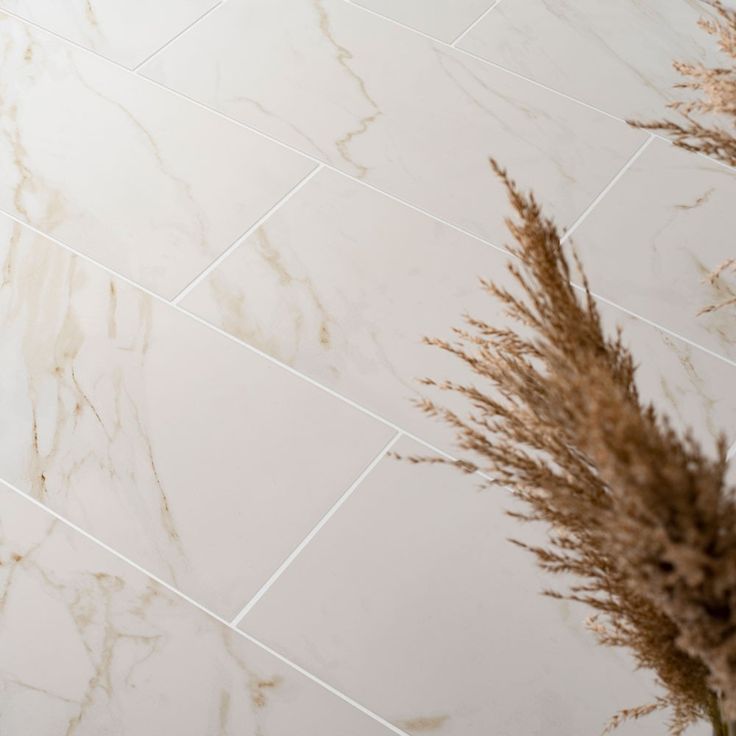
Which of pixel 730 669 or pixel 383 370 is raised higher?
pixel 730 669

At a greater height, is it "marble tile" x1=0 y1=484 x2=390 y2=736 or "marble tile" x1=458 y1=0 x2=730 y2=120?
"marble tile" x1=458 y1=0 x2=730 y2=120

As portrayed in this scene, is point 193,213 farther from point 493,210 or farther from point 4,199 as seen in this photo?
point 493,210

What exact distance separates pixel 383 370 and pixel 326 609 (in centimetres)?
47

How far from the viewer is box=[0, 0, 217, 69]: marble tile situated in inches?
101

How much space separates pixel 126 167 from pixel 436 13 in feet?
2.86

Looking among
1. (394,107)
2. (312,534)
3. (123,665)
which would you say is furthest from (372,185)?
(123,665)

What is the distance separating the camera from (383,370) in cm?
Result: 196

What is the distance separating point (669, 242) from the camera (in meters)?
2.17

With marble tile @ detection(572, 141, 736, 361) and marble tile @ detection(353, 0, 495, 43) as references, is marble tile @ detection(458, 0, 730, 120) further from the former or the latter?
marble tile @ detection(572, 141, 736, 361)

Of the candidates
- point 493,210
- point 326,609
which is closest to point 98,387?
point 326,609

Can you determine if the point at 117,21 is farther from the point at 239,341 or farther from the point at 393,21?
the point at 239,341

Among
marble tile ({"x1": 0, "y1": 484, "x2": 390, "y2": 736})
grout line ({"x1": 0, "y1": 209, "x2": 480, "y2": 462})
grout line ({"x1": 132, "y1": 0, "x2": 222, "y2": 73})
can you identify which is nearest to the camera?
marble tile ({"x1": 0, "y1": 484, "x2": 390, "y2": 736})

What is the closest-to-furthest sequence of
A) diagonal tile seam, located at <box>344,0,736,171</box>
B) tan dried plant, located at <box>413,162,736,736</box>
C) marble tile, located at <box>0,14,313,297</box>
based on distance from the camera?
1. tan dried plant, located at <box>413,162,736,736</box>
2. marble tile, located at <box>0,14,313,297</box>
3. diagonal tile seam, located at <box>344,0,736,171</box>

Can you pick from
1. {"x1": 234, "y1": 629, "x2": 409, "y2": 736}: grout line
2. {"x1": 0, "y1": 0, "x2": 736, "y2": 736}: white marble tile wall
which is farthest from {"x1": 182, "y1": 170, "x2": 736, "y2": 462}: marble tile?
{"x1": 234, "y1": 629, "x2": 409, "y2": 736}: grout line
